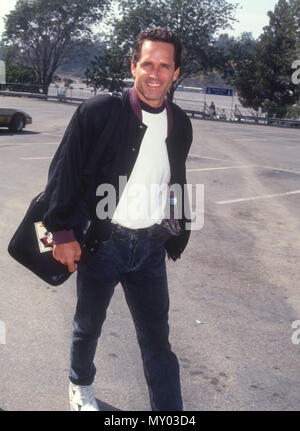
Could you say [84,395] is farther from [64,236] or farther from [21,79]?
[21,79]

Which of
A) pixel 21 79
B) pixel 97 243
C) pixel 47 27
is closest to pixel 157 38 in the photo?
pixel 97 243

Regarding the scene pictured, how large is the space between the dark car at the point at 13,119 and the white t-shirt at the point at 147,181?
15165mm

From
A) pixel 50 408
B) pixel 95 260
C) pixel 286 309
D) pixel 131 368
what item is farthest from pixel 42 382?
pixel 286 309

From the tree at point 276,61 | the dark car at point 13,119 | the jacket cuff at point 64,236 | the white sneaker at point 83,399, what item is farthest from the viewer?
A: the tree at point 276,61

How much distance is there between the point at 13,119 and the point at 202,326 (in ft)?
47.3

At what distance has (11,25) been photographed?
52.2 m

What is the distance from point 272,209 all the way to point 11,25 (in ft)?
160

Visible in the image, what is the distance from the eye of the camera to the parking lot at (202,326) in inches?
138

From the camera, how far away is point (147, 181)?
9.34ft

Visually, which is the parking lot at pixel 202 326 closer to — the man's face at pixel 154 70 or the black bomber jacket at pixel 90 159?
the black bomber jacket at pixel 90 159

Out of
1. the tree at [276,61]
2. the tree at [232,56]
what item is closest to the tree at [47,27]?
the tree at [232,56]

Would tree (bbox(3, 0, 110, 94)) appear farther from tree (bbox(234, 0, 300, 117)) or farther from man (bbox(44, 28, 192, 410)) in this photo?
man (bbox(44, 28, 192, 410))

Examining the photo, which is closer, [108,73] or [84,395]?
[84,395]

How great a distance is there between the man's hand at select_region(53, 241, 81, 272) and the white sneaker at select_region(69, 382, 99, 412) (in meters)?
0.83
